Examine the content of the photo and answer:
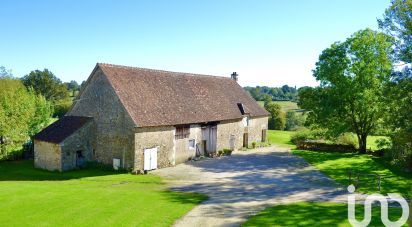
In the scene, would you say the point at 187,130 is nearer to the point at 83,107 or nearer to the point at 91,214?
the point at 83,107

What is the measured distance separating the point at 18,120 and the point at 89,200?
72.7ft

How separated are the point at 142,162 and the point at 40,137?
9.39 m

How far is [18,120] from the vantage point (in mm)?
36562

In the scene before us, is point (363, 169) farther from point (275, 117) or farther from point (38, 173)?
point (275, 117)

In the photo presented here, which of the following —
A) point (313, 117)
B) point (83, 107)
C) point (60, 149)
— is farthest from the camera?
point (313, 117)

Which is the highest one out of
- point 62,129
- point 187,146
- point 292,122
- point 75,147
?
point 292,122

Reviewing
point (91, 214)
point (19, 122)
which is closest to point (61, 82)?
point (19, 122)

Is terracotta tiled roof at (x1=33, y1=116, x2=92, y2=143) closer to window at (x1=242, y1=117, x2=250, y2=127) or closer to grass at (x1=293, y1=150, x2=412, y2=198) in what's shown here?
window at (x1=242, y1=117, x2=250, y2=127)

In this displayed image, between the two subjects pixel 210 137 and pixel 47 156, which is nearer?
pixel 47 156

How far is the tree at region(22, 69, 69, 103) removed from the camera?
84.2m

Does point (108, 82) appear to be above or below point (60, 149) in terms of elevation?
above

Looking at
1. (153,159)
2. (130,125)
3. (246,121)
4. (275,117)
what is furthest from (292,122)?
(130,125)

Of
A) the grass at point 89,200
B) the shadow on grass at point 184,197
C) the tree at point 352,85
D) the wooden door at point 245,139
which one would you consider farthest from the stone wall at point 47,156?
the tree at point 352,85

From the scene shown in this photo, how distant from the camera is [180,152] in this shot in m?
33.4
